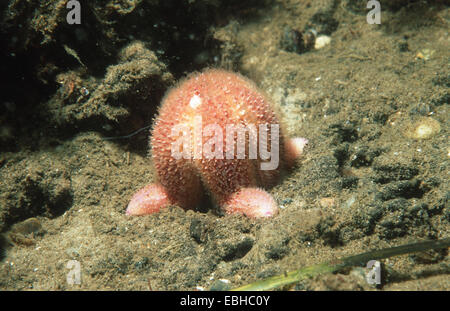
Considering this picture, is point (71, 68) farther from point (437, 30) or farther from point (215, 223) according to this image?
point (437, 30)

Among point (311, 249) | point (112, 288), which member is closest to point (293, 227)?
point (311, 249)
